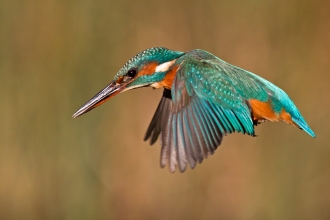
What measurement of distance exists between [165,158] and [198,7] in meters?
1.32

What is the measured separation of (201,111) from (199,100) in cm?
5

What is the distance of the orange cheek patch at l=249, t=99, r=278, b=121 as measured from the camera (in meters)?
2.18

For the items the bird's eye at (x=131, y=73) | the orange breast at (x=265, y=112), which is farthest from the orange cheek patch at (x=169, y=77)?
the orange breast at (x=265, y=112)

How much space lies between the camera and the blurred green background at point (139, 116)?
2.97m

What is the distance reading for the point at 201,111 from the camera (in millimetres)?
2066

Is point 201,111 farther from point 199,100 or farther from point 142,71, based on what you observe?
point 142,71

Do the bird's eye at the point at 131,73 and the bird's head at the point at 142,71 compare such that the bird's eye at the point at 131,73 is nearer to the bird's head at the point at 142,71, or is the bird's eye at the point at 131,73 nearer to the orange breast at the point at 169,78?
the bird's head at the point at 142,71

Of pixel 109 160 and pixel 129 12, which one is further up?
pixel 129 12

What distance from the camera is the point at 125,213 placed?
321 cm

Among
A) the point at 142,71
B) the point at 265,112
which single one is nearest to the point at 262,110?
the point at 265,112

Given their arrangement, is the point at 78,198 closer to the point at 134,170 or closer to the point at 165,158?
the point at 134,170

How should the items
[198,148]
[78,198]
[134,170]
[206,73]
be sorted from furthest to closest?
[134,170]
[78,198]
[206,73]
[198,148]

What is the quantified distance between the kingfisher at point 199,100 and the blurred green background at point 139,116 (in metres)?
0.71

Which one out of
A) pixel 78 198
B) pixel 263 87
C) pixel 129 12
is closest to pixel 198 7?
pixel 129 12
